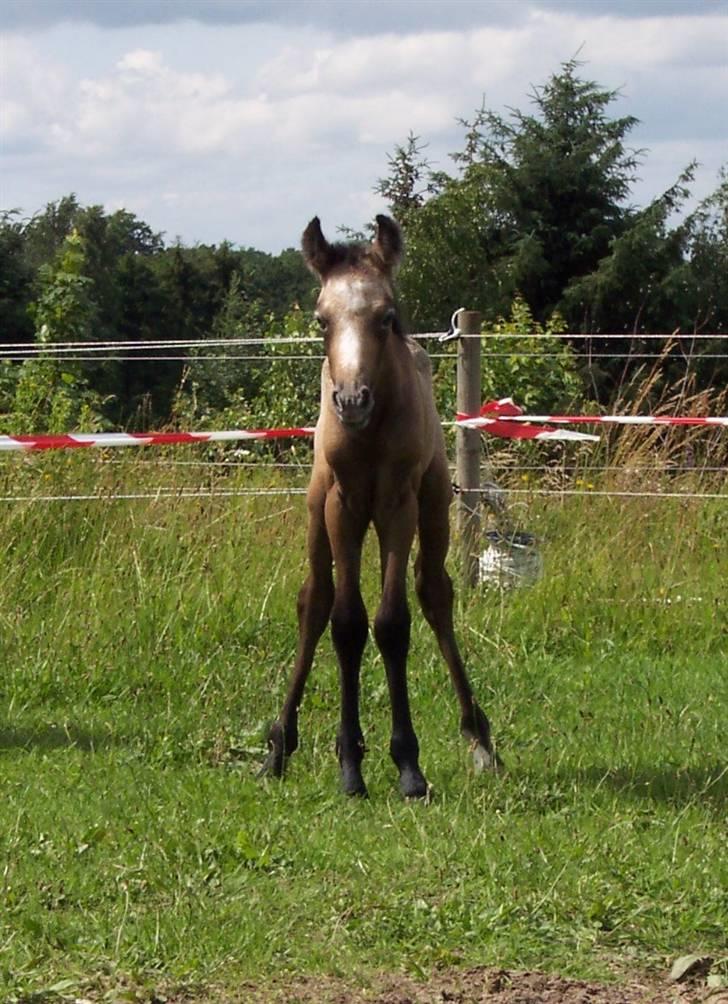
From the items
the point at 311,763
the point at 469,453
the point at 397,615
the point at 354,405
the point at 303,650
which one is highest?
the point at 354,405

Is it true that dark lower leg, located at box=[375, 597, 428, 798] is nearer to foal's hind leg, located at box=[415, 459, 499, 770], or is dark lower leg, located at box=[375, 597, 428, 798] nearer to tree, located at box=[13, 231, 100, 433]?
foal's hind leg, located at box=[415, 459, 499, 770]

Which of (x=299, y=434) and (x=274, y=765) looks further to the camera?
(x=299, y=434)

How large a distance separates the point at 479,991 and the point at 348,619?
232cm

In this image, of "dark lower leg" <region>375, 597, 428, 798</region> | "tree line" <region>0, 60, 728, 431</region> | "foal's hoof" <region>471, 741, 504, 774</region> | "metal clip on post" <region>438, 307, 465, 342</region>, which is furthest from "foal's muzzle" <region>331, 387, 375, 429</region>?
"tree line" <region>0, 60, 728, 431</region>

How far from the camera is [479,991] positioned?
14.1ft

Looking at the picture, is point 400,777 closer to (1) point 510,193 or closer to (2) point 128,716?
(2) point 128,716

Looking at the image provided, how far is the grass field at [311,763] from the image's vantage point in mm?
4656

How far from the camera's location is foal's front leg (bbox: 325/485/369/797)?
20.9 feet

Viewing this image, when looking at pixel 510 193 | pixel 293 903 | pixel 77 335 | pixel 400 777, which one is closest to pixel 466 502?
pixel 400 777

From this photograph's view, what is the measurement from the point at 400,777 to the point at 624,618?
11.9 ft

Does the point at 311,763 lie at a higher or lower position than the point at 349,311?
lower

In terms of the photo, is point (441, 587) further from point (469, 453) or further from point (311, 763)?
point (469, 453)

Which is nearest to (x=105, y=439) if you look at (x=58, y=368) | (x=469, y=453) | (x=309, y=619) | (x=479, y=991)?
(x=469, y=453)

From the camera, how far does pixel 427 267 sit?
27094 mm
